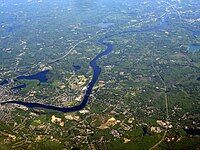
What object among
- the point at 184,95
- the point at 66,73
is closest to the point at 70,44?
the point at 66,73

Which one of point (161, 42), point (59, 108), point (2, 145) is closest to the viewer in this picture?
point (2, 145)

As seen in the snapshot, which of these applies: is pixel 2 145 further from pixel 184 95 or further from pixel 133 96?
pixel 184 95

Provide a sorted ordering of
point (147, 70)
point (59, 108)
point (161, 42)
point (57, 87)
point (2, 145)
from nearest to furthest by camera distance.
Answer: point (2, 145), point (59, 108), point (57, 87), point (147, 70), point (161, 42)

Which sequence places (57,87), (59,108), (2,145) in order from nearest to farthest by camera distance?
1. (2,145)
2. (59,108)
3. (57,87)

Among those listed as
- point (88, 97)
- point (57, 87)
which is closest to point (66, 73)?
point (57, 87)

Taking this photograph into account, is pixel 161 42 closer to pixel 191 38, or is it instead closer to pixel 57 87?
pixel 191 38

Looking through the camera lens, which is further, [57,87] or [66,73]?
[66,73]

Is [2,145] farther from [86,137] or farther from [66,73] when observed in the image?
[66,73]

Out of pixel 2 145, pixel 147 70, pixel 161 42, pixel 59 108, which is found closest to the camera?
pixel 2 145

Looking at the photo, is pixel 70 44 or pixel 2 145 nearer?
pixel 2 145
